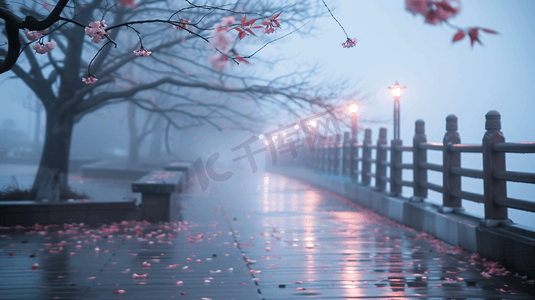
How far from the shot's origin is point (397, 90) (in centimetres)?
1272

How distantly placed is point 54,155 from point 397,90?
32.1 feet

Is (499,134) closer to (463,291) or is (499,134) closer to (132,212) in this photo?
(463,291)

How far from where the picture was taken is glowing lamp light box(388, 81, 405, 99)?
12.7m

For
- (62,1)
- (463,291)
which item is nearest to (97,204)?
(62,1)

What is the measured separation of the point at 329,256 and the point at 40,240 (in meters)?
4.53

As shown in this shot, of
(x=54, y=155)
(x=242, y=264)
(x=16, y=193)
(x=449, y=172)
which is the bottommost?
(x=242, y=264)

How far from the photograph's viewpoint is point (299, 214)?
33.4 feet

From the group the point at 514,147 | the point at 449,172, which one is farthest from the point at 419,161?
the point at 514,147

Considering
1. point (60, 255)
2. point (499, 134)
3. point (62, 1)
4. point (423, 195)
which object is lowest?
point (60, 255)

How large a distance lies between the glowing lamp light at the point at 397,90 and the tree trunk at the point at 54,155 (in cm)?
919

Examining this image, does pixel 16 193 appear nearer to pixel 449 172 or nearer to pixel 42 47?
pixel 42 47

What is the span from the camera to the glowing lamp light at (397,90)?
12684 mm

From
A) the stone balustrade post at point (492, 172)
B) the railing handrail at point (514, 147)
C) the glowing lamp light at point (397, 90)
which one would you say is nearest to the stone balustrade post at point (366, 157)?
the glowing lamp light at point (397, 90)

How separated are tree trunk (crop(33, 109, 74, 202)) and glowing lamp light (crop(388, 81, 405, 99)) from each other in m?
9.19
